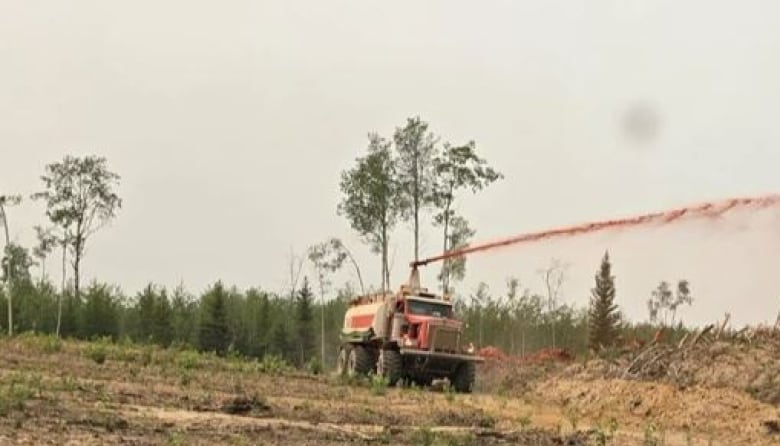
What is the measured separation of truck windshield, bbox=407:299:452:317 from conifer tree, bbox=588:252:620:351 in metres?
21.0

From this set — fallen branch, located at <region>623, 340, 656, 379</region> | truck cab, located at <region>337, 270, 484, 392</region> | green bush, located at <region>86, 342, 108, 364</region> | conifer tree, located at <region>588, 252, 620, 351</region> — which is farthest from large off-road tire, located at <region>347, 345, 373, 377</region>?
conifer tree, located at <region>588, 252, 620, 351</region>

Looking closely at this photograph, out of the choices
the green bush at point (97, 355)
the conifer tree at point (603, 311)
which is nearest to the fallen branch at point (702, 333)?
the green bush at point (97, 355)

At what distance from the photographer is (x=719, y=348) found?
2355 centimetres

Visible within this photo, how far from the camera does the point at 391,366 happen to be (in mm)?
27594

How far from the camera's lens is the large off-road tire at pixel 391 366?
27.6 metres

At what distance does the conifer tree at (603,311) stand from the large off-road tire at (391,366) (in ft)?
73.6

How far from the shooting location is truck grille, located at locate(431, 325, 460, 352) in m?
27.4

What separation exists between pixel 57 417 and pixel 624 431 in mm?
10402

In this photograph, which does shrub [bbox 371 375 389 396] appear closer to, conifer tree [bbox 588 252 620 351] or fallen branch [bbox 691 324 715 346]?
fallen branch [bbox 691 324 715 346]

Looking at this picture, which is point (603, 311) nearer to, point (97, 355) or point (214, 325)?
point (214, 325)

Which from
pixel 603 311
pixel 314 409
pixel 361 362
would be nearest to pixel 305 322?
pixel 603 311

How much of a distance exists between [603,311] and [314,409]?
1382 inches

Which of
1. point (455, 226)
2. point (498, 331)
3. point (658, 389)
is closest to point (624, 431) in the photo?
point (658, 389)

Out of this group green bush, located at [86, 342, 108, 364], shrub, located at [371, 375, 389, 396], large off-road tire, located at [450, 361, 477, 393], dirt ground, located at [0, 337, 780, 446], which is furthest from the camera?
large off-road tire, located at [450, 361, 477, 393]
